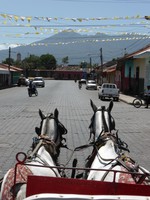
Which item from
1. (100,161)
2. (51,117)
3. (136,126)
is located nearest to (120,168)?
(100,161)

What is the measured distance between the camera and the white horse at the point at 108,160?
3.66 meters

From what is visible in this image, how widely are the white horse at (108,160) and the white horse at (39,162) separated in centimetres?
43

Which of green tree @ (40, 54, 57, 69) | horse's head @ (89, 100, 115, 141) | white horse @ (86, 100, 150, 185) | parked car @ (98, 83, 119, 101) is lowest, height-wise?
parked car @ (98, 83, 119, 101)

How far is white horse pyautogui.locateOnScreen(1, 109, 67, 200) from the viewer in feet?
11.5

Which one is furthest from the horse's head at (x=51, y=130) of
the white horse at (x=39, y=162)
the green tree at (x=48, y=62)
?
the green tree at (x=48, y=62)

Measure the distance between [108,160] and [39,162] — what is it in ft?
2.25

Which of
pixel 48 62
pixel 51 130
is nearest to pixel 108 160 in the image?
pixel 51 130

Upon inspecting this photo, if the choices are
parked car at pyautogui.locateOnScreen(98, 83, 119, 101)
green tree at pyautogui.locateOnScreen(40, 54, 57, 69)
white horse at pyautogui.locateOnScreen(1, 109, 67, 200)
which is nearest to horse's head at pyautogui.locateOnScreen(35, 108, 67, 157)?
white horse at pyautogui.locateOnScreen(1, 109, 67, 200)

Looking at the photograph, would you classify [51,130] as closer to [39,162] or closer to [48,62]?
[39,162]

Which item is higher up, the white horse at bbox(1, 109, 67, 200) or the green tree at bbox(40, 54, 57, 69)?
the green tree at bbox(40, 54, 57, 69)

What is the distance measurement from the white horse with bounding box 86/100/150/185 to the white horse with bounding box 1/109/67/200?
1.40 feet

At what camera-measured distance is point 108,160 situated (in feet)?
14.1

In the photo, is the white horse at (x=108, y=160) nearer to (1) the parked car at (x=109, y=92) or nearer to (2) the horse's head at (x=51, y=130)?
(2) the horse's head at (x=51, y=130)

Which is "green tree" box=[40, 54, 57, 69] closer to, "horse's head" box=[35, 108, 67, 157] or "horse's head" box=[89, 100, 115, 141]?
"horse's head" box=[89, 100, 115, 141]
